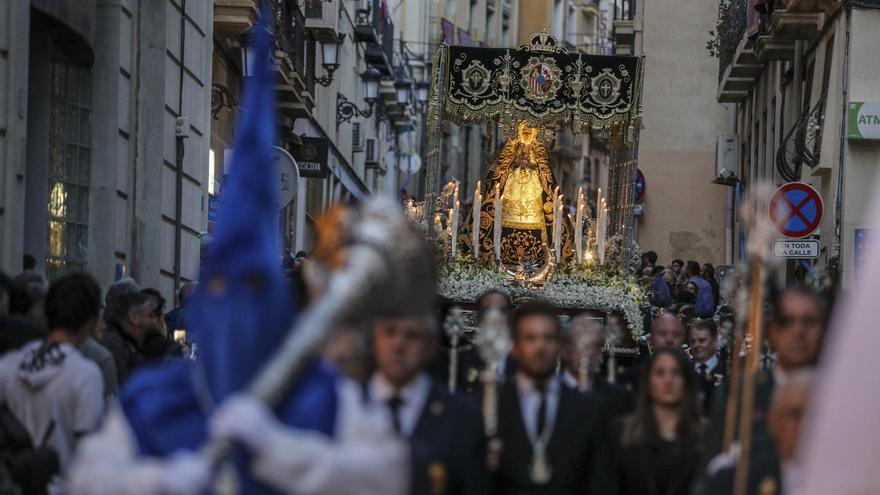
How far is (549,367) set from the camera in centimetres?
820

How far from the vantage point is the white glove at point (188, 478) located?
4926mm

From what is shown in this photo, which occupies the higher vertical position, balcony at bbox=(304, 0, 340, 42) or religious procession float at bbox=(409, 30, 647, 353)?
balcony at bbox=(304, 0, 340, 42)

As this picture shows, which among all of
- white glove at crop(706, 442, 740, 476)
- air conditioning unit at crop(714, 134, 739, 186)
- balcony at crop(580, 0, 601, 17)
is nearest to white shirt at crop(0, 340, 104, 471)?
white glove at crop(706, 442, 740, 476)

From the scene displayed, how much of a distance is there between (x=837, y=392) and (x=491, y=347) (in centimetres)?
446

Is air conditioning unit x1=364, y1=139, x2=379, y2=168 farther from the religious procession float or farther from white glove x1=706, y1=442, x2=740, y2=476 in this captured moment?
white glove x1=706, y1=442, x2=740, y2=476

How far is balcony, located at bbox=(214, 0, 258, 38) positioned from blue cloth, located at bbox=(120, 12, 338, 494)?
817 inches

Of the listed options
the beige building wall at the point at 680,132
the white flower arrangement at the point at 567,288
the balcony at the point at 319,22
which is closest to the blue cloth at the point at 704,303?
the white flower arrangement at the point at 567,288

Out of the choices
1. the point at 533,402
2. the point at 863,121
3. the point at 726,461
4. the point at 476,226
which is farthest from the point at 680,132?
the point at 726,461

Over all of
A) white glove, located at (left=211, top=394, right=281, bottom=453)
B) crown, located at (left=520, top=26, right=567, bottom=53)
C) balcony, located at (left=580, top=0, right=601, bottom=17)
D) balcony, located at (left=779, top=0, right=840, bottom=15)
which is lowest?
white glove, located at (left=211, top=394, right=281, bottom=453)

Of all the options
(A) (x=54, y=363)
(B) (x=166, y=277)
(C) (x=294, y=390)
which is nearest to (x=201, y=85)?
(B) (x=166, y=277)

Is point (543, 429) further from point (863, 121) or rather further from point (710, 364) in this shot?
point (863, 121)

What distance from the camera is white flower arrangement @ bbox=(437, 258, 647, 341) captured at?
22844 mm

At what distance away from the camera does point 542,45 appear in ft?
81.0

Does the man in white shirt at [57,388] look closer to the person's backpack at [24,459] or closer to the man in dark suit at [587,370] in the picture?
the person's backpack at [24,459]
